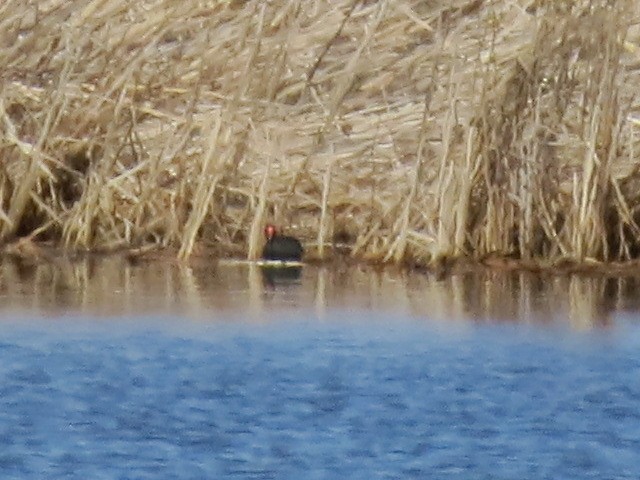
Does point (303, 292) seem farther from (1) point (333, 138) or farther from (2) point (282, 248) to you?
(1) point (333, 138)

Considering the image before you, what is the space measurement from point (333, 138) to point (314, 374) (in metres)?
4.43

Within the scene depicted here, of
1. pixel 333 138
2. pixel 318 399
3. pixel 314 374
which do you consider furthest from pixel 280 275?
pixel 318 399

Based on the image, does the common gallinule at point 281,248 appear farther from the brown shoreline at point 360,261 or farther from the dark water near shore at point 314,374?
the brown shoreline at point 360,261

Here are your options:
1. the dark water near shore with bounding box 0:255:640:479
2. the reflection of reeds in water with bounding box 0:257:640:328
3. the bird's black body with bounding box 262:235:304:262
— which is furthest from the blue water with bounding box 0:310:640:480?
the bird's black body with bounding box 262:235:304:262

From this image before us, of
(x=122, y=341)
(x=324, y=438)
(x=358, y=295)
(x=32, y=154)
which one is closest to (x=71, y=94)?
(x=32, y=154)

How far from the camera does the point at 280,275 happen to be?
484 inches

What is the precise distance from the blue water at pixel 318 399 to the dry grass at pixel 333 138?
1461 mm

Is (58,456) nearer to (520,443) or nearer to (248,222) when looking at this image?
(520,443)

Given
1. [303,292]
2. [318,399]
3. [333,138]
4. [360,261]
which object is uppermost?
[333,138]

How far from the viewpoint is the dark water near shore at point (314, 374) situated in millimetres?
7875

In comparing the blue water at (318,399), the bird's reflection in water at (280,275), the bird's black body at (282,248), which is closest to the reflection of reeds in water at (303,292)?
the bird's reflection in water at (280,275)

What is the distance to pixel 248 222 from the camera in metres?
13.1

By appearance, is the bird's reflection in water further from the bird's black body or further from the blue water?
the blue water

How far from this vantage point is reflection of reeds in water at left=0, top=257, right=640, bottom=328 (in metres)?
11.1
